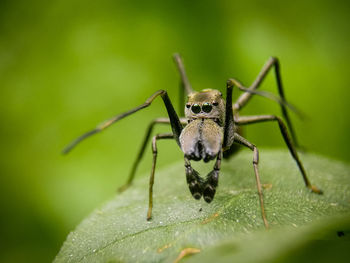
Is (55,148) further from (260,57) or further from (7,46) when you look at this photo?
(260,57)

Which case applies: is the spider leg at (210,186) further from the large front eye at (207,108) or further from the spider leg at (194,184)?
the large front eye at (207,108)

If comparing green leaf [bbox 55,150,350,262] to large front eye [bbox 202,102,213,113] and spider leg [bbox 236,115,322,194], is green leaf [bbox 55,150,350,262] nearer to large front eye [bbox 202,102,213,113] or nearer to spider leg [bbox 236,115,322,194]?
spider leg [bbox 236,115,322,194]

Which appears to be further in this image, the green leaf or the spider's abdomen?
the spider's abdomen

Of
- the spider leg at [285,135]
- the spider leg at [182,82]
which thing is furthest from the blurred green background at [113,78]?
the spider leg at [285,135]

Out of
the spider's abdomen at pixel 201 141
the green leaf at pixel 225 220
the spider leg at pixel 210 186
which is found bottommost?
the green leaf at pixel 225 220

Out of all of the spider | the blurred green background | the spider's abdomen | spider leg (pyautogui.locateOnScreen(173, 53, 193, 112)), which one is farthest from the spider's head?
the blurred green background

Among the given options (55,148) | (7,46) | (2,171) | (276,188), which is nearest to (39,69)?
(7,46)
